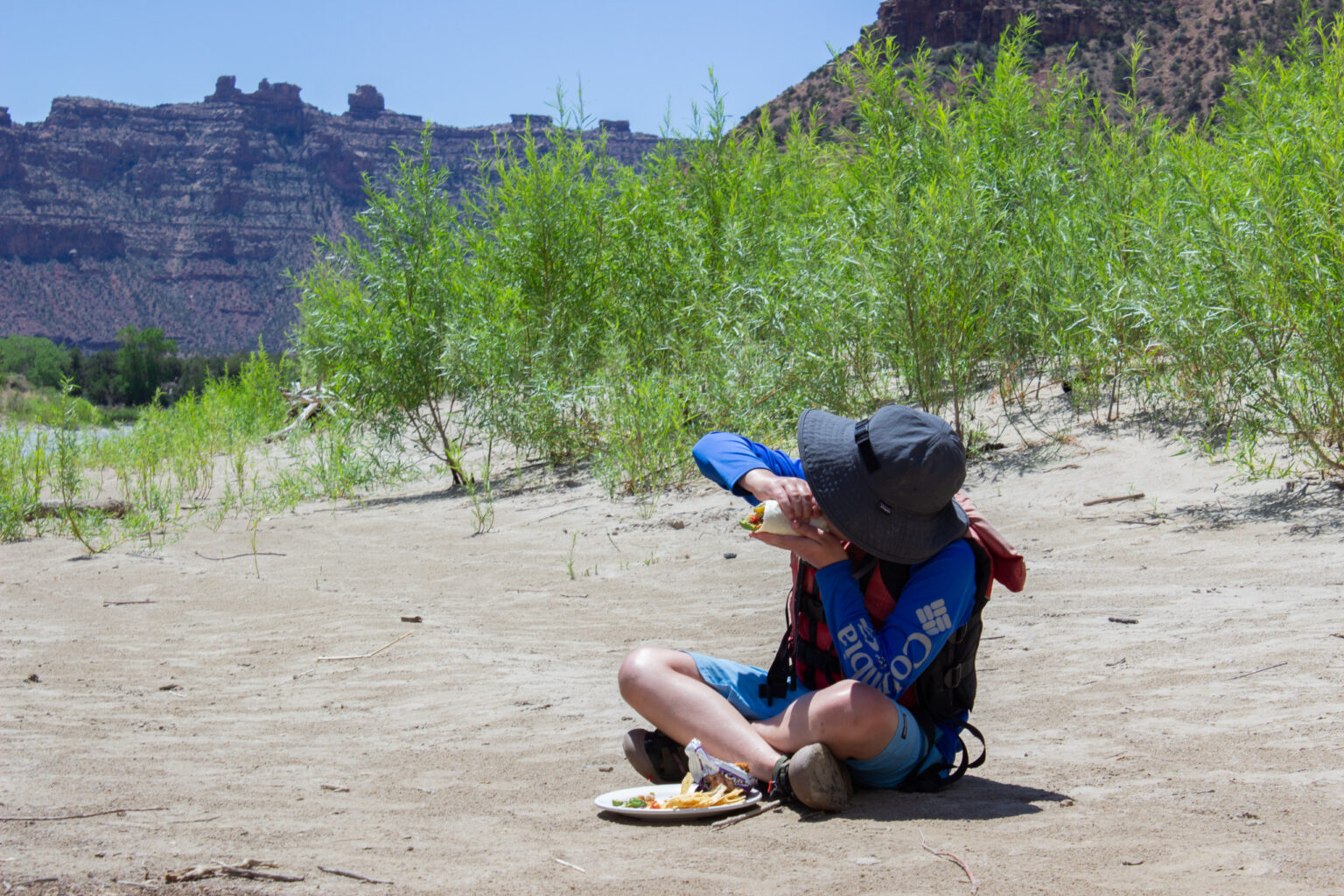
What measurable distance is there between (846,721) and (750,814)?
1.00 feet

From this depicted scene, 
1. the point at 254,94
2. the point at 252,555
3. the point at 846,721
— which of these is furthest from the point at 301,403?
the point at 254,94

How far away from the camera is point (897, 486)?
2.08m

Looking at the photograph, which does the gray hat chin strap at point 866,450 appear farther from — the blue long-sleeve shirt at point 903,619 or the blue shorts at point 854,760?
the blue shorts at point 854,760

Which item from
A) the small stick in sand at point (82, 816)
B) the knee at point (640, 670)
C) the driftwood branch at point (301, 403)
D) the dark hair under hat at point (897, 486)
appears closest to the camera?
the dark hair under hat at point (897, 486)

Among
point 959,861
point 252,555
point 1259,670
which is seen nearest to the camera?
point 959,861

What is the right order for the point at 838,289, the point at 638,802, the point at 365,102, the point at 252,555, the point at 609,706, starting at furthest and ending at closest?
1. the point at 365,102
2. the point at 838,289
3. the point at 252,555
4. the point at 609,706
5. the point at 638,802

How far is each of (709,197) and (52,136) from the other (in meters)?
94.8

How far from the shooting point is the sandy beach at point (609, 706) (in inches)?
73.1

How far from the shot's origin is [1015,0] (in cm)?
4806

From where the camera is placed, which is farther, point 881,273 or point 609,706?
point 881,273

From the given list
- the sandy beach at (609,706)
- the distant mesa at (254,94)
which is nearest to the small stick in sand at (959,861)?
the sandy beach at (609,706)

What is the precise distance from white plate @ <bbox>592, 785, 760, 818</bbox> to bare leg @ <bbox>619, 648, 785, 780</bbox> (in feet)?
0.32

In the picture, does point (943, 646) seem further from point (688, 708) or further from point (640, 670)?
point (640, 670)

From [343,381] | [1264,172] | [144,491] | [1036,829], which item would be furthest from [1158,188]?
[144,491]
